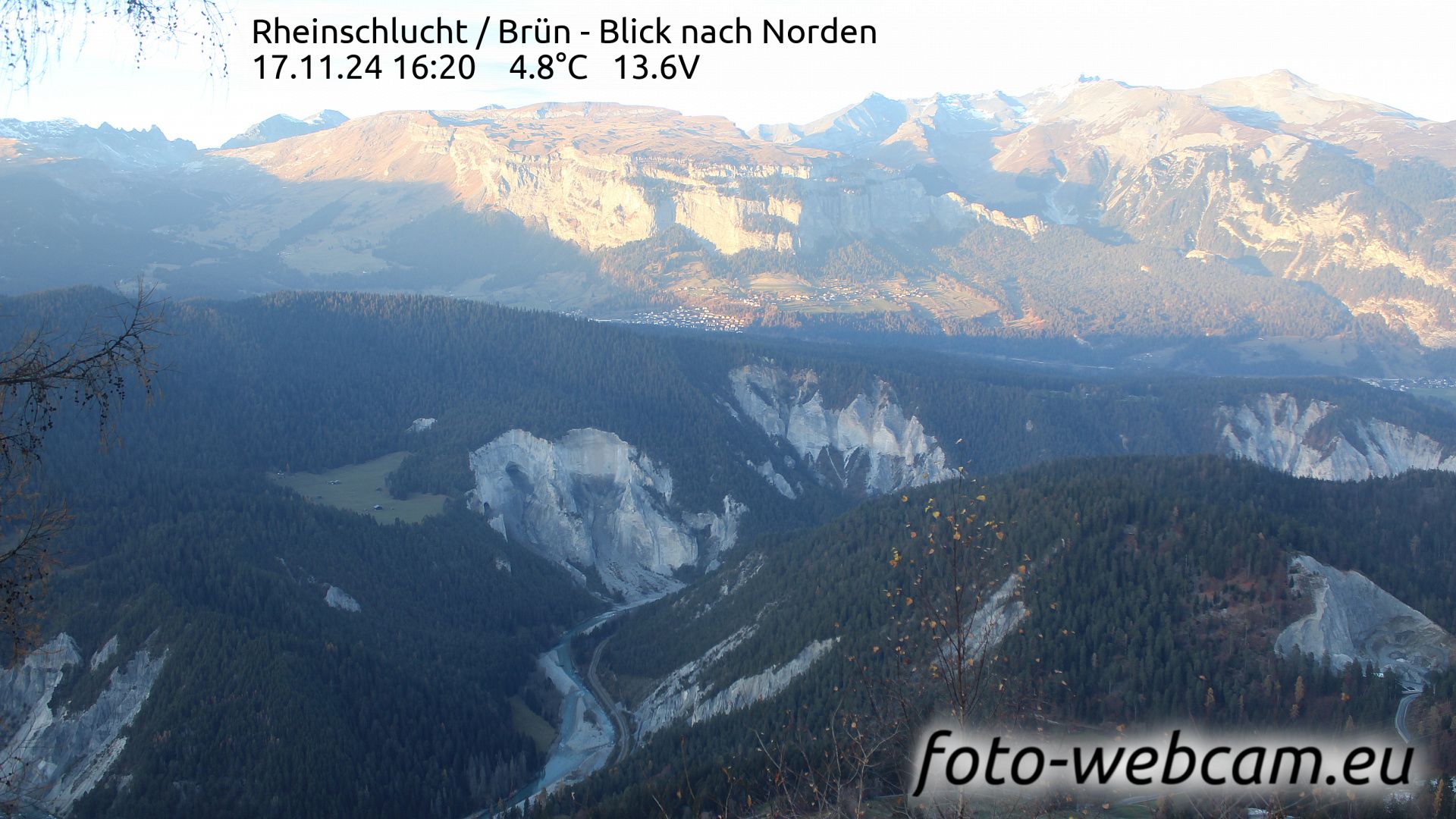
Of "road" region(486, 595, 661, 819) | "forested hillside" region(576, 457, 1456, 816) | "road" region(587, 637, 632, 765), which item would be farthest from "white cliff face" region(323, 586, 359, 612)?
"forested hillside" region(576, 457, 1456, 816)

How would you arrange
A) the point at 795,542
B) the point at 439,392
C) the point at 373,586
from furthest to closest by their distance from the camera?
the point at 439,392 → the point at 795,542 → the point at 373,586

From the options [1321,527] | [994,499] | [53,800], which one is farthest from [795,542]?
[53,800]

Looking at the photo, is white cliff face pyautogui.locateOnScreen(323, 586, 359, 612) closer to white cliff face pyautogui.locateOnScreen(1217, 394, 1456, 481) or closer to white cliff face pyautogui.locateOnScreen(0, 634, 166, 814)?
white cliff face pyautogui.locateOnScreen(0, 634, 166, 814)

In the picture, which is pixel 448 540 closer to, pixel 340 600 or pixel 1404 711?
pixel 340 600

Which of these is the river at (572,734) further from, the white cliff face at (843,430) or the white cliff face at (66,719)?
the white cliff face at (843,430)

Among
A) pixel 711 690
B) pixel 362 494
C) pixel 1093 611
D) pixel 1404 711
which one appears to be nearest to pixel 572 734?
pixel 711 690

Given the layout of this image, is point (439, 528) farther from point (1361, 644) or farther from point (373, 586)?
point (1361, 644)

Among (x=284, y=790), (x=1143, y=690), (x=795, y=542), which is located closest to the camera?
(x=1143, y=690)
